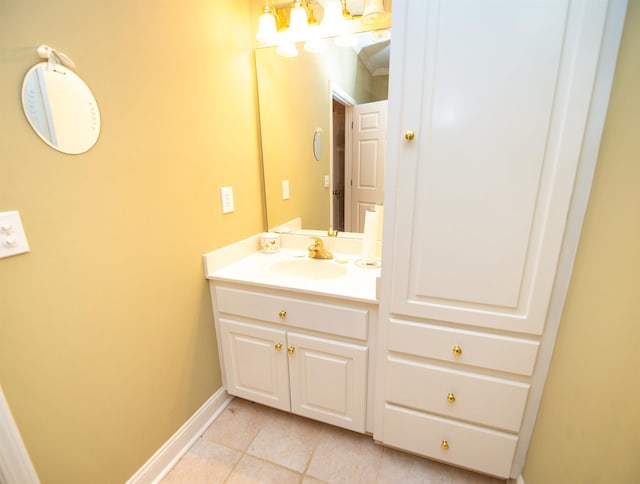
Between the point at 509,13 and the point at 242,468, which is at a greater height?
the point at 509,13

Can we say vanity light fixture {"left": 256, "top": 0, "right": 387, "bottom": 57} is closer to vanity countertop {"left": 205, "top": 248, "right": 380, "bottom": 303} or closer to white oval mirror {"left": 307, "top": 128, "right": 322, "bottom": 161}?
white oval mirror {"left": 307, "top": 128, "right": 322, "bottom": 161}

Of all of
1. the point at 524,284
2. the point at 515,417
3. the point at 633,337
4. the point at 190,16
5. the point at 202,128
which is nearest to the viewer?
the point at 633,337

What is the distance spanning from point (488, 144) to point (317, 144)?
3.40 ft

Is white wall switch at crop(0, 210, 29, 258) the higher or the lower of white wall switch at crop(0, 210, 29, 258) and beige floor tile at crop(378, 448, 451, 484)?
the higher

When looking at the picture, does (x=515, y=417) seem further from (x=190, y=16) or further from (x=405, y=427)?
(x=190, y=16)

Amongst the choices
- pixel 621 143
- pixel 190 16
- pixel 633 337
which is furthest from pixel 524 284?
pixel 190 16

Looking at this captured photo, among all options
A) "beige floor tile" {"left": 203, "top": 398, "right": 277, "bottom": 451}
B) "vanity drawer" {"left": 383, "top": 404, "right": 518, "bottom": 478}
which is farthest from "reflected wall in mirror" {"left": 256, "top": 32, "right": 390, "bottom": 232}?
"beige floor tile" {"left": 203, "top": 398, "right": 277, "bottom": 451}

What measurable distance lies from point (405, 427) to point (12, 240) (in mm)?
1471

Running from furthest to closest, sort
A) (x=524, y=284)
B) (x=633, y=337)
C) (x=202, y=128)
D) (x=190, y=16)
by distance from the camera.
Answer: (x=202, y=128)
(x=190, y=16)
(x=524, y=284)
(x=633, y=337)

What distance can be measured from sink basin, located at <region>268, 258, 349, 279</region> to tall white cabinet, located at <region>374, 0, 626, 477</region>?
498 millimetres

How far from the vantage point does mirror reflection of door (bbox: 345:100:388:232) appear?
1420 mm

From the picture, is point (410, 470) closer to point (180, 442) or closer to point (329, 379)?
point (329, 379)

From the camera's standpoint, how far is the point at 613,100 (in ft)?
2.37

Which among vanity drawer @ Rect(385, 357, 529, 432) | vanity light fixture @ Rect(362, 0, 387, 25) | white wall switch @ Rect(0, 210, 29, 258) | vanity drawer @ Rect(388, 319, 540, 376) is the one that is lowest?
vanity drawer @ Rect(385, 357, 529, 432)
